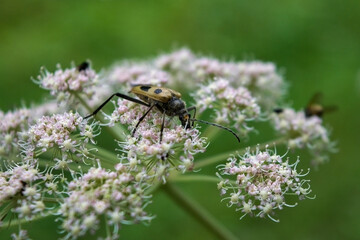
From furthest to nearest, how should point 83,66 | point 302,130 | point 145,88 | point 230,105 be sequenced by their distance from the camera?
point 302,130 < point 83,66 < point 230,105 < point 145,88

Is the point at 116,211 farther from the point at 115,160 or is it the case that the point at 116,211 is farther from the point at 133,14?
the point at 133,14

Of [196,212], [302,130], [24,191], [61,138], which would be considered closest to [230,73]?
[302,130]

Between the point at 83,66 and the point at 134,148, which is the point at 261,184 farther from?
the point at 83,66

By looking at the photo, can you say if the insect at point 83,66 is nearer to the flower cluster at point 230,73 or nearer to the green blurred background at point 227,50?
the flower cluster at point 230,73

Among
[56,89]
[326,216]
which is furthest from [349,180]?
[56,89]

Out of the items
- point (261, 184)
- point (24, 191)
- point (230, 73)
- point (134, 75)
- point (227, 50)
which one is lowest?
point (24, 191)

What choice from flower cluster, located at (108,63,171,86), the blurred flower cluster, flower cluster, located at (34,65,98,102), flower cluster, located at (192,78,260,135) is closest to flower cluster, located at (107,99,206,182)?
the blurred flower cluster
